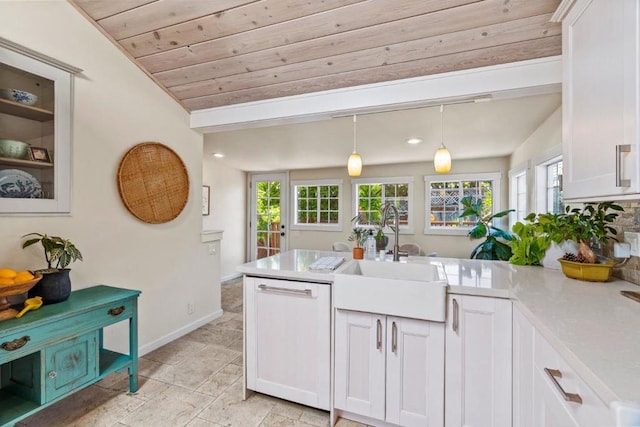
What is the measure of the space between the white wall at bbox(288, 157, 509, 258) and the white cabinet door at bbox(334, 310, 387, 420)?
340 cm

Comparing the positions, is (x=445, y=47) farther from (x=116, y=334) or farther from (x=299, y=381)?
(x=116, y=334)

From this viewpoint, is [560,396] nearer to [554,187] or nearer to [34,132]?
[554,187]

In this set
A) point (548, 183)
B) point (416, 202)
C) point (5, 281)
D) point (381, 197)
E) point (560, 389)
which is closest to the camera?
point (560, 389)

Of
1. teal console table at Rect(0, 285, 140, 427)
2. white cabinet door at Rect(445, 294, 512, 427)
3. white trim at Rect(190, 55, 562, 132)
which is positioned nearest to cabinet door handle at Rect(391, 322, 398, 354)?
white cabinet door at Rect(445, 294, 512, 427)

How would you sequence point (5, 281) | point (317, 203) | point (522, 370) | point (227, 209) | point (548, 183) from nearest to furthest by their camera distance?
point (522, 370) < point (5, 281) < point (548, 183) < point (227, 209) < point (317, 203)

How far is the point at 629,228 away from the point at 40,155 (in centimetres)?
340

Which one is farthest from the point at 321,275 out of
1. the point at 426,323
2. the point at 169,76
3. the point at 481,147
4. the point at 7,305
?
the point at 481,147

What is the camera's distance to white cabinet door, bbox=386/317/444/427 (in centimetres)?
150

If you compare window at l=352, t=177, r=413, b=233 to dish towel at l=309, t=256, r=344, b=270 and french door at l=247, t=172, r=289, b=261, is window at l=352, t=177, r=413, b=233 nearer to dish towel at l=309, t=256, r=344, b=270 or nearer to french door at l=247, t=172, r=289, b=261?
french door at l=247, t=172, r=289, b=261

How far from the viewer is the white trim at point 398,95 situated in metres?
1.89

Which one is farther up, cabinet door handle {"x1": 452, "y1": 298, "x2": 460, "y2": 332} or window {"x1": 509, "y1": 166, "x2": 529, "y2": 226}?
window {"x1": 509, "y1": 166, "x2": 529, "y2": 226}

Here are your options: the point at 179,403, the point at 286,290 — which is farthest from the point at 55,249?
the point at 286,290

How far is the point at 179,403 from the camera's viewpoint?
1879mm

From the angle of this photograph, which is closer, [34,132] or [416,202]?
[34,132]
